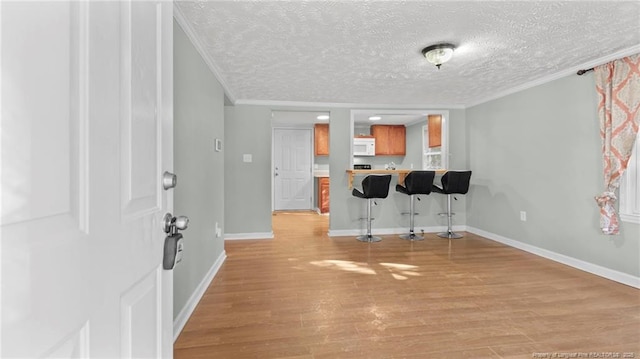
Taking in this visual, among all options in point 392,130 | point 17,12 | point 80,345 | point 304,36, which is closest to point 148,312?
point 80,345

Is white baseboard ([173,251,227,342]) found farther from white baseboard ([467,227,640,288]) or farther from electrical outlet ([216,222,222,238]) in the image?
white baseboard ([467,227,640,288])

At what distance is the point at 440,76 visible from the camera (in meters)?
3.27

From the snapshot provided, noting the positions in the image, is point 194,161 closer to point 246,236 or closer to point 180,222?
point 180,222

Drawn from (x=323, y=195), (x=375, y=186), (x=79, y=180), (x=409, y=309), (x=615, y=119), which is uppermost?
(x=615, y=119)

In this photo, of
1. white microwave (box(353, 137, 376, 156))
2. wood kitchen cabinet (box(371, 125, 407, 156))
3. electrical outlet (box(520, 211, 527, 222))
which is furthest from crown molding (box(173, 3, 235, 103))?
wood kitchen cabinet (box(371, 125, 407, 156))

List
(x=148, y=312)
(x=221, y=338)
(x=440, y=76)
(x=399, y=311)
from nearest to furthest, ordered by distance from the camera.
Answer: (x=148, y=312) → (x=221, y=338) → (x=399, y=311) → (x=440, y=76)

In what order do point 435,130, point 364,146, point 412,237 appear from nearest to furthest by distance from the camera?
point 412,237, point 435,130, point 364,146

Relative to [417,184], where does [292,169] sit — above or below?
above

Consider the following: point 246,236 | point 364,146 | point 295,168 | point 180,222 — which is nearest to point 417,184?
point 246,236

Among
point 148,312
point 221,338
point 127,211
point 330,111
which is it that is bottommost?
point 221,338

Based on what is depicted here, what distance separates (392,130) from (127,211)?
686 centimetres

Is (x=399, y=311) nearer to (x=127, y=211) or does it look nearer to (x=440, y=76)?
(x=127, y=211)

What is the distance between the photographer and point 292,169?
23.5ft

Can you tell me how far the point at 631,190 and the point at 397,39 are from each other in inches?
98.0
